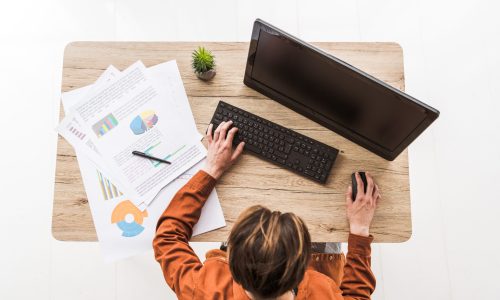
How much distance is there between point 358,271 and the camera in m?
1.20

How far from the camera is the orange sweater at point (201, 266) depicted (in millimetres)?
1085

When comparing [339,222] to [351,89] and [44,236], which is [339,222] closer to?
[351,89]

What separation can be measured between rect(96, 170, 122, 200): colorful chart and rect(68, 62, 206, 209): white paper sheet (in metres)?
0.02

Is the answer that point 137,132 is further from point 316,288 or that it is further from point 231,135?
point 316,288

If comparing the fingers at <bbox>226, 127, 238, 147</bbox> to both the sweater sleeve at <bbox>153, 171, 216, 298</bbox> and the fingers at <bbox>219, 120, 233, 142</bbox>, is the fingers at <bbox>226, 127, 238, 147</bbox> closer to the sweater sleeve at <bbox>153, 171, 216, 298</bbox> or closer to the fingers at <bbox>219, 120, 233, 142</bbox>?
the fingers at <bbox>219, 120, 233, 142</bbox>

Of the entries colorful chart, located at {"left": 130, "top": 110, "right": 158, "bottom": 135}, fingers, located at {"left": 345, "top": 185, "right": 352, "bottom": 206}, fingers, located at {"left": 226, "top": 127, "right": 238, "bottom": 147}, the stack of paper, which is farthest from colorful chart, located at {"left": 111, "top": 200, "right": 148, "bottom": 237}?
fingers, located at {"left": 345, "top": 185, "right": 352, "bottom": 206}

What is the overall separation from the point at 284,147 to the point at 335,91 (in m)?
0.25

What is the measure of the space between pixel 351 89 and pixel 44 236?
64.0 inches

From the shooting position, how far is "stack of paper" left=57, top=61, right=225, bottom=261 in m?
1.25

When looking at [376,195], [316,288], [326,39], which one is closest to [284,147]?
[376,195]

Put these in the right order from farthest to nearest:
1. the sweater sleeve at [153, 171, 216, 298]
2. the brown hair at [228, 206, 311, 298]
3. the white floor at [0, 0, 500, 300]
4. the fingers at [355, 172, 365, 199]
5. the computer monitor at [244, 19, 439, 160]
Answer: the white floor at [0, 0, 500, 300] → the fingers at [355, 172, 365, 199] → the sweater sleeve at [153, 171, 216, 298] → the computer monitor at [244, 19, 439, 160] → the brown hair at [228, 206, 311, 298]

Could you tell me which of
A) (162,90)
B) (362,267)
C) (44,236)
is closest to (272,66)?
(162,90)

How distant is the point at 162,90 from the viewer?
1.32m

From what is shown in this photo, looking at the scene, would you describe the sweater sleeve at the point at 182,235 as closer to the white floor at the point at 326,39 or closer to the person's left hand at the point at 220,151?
the person's left hand at the point at 220,151
